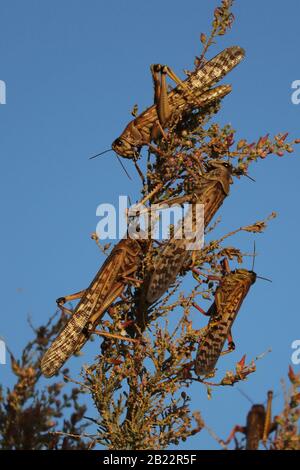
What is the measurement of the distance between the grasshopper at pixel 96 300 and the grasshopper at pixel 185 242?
2.07 ft

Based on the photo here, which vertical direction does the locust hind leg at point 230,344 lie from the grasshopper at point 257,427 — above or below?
above

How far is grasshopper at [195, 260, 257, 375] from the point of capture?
10.1 metres

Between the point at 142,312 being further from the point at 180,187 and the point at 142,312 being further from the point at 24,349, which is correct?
the point at 24,349

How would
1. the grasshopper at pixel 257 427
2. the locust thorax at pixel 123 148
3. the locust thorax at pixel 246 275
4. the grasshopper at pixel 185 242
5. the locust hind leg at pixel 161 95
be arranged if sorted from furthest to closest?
the locust thorax at pixel 123 148 → the locust hind leg at pixel 161 95 → the locust thorax at pixel 246 275 → the grasshopper at pixel 185 242 → the grasshopper at pixel 257 427

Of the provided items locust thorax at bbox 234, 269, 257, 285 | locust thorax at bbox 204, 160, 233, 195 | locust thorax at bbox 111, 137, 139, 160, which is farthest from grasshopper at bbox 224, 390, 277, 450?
locust thorax at bbox 111, 137, 139, 160

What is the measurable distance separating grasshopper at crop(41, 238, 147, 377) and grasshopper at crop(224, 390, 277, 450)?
397 centimetres

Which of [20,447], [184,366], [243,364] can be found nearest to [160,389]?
[184,366]

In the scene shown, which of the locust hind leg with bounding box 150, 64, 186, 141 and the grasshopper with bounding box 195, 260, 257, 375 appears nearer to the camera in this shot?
the grasshopper with bounding box 195, 260, 257, 375

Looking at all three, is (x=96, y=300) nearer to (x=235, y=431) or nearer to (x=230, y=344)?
(x=230, y=344)

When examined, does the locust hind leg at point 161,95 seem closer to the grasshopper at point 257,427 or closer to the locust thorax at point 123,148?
the locust thorax at point 123,148

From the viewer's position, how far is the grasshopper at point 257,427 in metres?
6.81

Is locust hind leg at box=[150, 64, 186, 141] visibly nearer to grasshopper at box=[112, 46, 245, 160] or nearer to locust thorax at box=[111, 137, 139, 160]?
grasshopper at box=[112, 46, 245, 160]

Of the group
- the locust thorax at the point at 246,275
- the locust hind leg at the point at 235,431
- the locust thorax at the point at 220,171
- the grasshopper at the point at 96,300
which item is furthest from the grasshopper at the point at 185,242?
the locust hind leg at the point at 235,431

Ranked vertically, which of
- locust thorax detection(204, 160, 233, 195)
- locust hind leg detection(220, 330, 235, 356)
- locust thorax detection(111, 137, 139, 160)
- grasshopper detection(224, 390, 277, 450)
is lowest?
grasshopper detection(224, 390, 277, 450)
